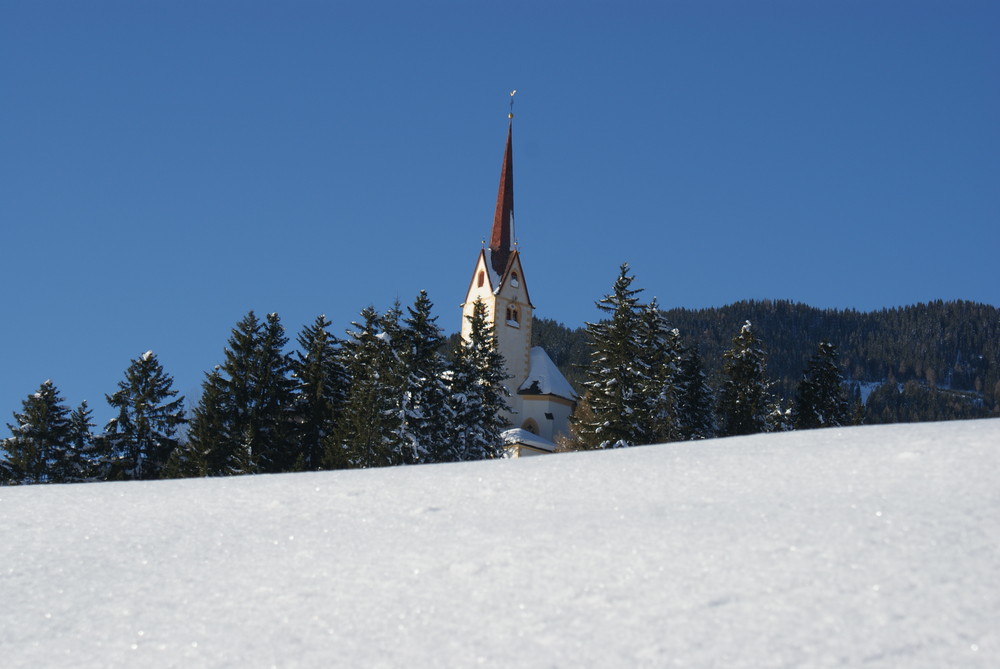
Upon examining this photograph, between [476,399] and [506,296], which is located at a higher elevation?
[506,296]

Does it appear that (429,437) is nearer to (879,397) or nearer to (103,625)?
(103,625)

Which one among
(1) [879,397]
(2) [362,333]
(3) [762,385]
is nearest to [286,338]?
(2) [362,333]

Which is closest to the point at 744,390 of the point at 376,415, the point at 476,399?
the point at 476,399

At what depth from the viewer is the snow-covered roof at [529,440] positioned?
58.0m

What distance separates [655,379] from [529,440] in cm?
2537

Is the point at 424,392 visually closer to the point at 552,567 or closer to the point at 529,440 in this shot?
the point at 529,440

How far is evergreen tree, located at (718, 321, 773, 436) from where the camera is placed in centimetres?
4378

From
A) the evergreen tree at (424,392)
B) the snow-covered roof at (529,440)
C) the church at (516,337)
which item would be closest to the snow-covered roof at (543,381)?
the church at (516,337)

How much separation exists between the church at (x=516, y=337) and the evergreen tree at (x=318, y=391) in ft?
77.8

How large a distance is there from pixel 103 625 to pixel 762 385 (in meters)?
41.3

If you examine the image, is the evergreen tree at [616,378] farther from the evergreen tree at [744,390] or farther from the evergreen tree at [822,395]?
the evergreen tree at [822,395]

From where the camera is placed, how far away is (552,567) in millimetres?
6348

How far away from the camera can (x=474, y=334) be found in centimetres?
4253

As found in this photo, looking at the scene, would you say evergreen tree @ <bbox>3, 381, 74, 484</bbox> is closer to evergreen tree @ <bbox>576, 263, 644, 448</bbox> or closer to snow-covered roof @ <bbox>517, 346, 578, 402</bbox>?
evergreen tree @ <bbox>576, 263, 644, 448</bbox>
